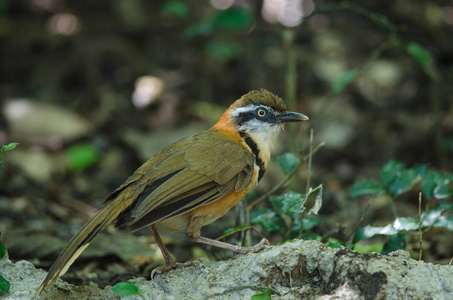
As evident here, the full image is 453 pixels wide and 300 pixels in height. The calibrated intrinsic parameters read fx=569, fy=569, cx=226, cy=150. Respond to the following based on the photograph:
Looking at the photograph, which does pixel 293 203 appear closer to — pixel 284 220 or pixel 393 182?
pixel 284 220

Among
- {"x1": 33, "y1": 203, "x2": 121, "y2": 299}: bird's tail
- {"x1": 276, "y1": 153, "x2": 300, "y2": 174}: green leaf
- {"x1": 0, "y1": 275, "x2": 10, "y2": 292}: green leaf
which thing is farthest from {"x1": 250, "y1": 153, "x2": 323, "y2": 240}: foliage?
{"x1": 0, "y1": 275, "x2": 10, "y2": 292}: green leaf

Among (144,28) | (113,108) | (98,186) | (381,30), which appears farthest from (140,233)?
(381,30)

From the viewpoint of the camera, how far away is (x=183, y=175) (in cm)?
391

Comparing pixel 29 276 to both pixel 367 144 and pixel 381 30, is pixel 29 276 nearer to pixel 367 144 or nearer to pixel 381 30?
pixel 367 144

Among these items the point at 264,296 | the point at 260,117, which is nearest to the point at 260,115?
the point at 260,117

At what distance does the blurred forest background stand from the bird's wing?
4.21 ft

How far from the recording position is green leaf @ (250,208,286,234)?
4.21 m

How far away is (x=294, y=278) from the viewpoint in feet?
10.8

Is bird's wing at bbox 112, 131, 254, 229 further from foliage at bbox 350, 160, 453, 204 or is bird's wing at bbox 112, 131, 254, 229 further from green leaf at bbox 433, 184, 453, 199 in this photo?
green leaf at bbox 433, 184, 453, 199

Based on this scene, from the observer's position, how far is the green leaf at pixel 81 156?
286 inches

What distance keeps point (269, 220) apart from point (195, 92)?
4600 millimetres

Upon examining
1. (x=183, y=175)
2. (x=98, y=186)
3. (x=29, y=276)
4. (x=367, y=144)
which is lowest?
(x=367, y=144)

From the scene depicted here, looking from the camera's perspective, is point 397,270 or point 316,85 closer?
point 397,270

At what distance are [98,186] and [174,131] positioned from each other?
1270 millimetres
